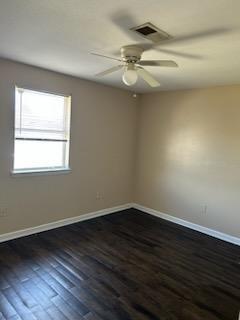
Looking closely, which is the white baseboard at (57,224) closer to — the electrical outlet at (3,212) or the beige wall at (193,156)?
the electrical outlet at (3,212)

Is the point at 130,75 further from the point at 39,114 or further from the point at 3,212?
the point at 3,212

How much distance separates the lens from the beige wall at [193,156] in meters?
3.74

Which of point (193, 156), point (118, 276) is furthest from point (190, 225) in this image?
point (118, 276)

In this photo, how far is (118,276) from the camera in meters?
2.69

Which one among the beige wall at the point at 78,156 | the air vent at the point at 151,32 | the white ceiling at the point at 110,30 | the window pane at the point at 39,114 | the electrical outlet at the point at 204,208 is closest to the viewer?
the white ceiling at the point at 110,30

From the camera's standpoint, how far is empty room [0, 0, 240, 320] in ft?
6.66

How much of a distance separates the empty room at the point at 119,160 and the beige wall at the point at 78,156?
0.02 metres

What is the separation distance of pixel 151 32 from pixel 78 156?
253 cm

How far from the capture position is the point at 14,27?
205 cm

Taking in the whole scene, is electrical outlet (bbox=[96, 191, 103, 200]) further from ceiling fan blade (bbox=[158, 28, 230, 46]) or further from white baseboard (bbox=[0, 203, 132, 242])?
ceiling fan blade (bbox=[158, 28, 230, 46])

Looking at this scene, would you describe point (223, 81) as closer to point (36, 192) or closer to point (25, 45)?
point (25, 45)

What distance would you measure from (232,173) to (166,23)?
2.69 metres

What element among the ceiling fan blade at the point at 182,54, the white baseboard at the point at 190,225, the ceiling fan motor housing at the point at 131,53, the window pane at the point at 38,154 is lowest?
the white baseboard at the point at 190,225

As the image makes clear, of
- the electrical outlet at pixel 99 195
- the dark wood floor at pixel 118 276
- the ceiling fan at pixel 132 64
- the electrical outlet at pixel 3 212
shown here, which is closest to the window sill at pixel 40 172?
the electrical outlet at pixel 3 212
